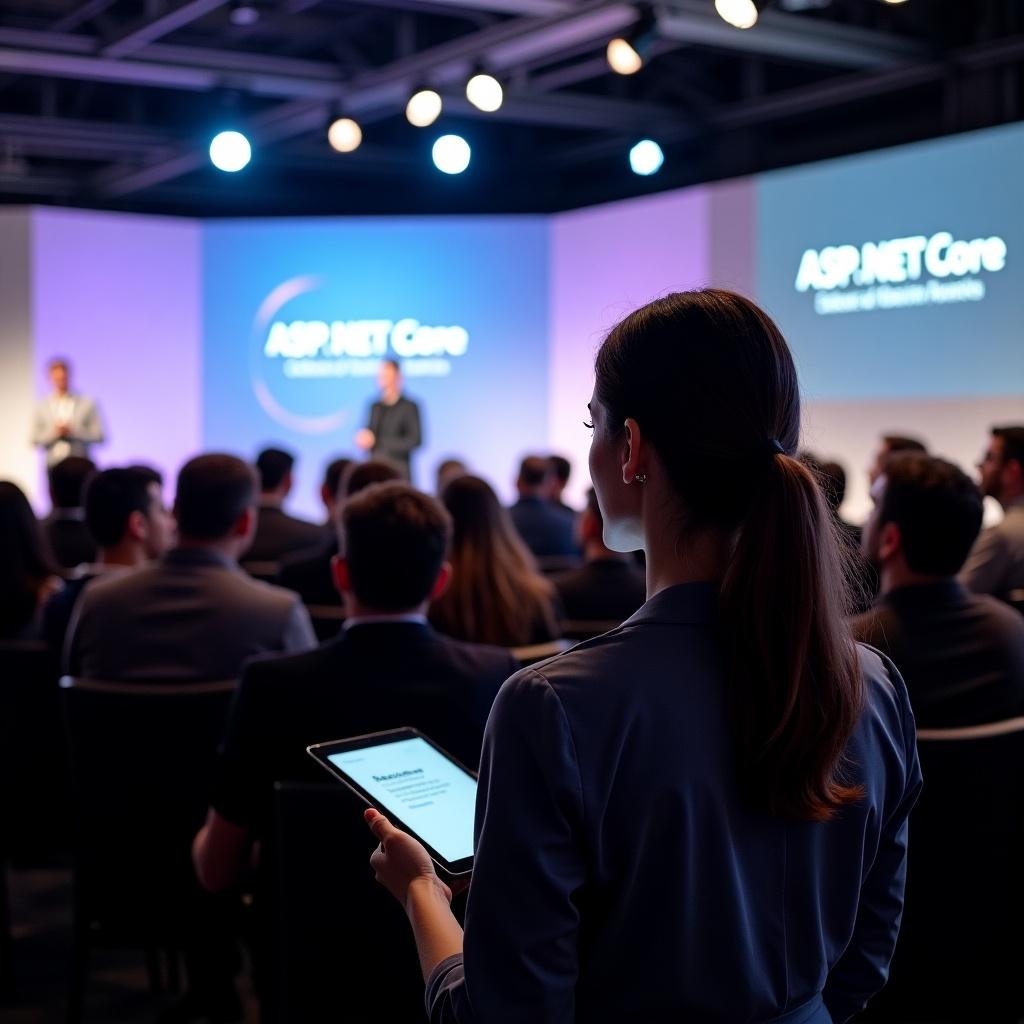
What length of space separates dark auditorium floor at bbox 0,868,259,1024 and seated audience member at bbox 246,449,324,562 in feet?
5.21

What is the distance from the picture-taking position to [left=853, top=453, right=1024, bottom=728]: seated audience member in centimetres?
261

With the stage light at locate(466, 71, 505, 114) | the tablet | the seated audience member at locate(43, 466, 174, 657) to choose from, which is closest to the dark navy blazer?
the tablet

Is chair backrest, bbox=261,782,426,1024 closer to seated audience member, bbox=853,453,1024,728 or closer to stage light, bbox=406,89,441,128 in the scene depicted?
seated audience member, bbox=853,453,1024,728

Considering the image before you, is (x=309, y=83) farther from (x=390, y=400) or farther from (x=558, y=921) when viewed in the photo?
(x=558, y=921)

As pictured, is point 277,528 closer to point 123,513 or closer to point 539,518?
point 539,518

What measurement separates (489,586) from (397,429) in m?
6.42

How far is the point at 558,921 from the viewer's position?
106 centimetres

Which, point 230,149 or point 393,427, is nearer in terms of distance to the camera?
point 230,149

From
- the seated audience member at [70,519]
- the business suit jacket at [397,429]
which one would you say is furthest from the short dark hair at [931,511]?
the business suit jacket at [397,429]

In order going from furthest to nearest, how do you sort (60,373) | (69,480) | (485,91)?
(60,373)
(485,91)
(69,480)

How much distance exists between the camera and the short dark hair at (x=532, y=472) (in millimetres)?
5965

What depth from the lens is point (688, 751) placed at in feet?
3.57

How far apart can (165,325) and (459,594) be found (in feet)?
29.7

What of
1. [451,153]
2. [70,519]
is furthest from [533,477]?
[451,153]
